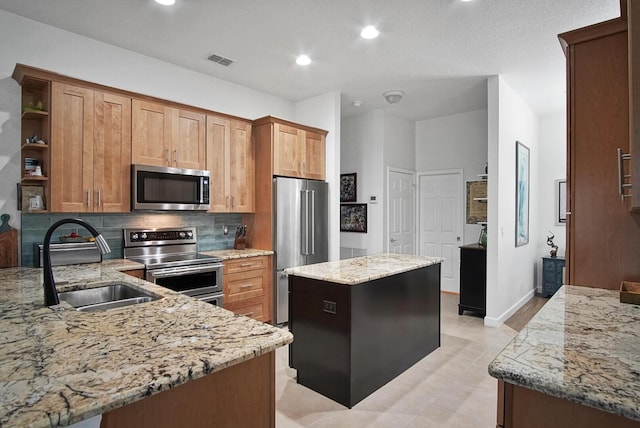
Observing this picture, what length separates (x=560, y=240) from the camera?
5605 millimetres

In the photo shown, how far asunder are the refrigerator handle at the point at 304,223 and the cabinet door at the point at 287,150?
0.31m

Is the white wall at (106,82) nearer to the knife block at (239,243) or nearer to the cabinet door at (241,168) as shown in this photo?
the cabinet door at (241,168)

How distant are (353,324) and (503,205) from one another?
2771 mm

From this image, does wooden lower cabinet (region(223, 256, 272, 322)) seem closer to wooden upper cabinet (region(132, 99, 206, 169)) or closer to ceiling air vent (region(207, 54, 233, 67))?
wooden upper cabinet (region(132, 99, 206, 169))

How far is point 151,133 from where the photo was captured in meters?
3.36

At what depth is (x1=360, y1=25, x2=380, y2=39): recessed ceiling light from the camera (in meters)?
2.94

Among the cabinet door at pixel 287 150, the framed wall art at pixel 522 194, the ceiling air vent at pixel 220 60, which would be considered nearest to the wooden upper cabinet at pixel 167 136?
the ceiling air vent at pixel 220 60

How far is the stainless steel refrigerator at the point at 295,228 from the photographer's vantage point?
13.2ft

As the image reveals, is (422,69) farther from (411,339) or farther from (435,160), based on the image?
(411,339)

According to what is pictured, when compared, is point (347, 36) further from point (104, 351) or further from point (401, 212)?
point (401, 212)

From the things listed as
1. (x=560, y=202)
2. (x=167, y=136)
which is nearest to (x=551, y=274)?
(x=560, y=202)

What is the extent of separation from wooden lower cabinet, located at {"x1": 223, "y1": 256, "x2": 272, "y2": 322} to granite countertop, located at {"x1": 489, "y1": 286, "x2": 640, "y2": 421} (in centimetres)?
286

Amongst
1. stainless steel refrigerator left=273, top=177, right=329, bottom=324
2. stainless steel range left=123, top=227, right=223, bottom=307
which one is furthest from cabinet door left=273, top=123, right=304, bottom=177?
stainless steel range left=123, top=227, right=223, bottom=307

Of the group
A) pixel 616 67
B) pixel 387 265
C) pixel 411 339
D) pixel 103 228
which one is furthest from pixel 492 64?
pixel 103 228
